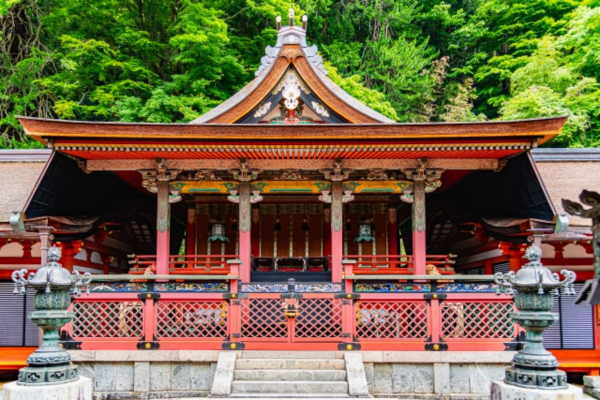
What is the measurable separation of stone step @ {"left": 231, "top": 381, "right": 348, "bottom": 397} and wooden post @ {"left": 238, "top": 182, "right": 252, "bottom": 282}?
244cm

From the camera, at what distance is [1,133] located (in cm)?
2098

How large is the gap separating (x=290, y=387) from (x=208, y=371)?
1.61 metres

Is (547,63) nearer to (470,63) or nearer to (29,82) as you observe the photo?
(470,63)

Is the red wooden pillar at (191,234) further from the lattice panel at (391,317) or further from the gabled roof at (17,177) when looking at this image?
the lattice panel at (391,317)

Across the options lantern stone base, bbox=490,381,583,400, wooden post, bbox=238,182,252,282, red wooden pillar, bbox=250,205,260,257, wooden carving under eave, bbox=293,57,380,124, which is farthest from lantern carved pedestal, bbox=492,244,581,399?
red wooden pillar, bbox=250,205,260,257

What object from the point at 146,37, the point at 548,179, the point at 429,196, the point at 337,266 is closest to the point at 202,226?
the point at 337,266

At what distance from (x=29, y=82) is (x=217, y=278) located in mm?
16179

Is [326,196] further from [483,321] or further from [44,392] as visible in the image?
[44,392]

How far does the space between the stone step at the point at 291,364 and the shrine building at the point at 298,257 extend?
122mm

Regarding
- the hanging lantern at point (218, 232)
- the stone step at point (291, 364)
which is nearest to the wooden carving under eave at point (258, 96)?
the hanging lantern at point (218, 232)

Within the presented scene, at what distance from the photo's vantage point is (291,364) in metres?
8.52

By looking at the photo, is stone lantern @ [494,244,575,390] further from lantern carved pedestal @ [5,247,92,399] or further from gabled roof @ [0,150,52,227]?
gabled roof @ [0,150,52,227]

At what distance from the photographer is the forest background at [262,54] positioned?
61.6ft

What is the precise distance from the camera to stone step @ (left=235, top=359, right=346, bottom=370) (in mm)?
8492
